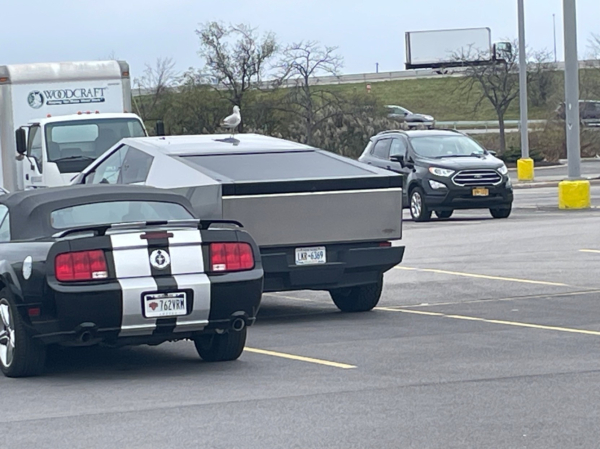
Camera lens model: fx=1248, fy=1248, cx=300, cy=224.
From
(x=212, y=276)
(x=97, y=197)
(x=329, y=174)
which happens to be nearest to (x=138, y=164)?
(x=329, y=174)

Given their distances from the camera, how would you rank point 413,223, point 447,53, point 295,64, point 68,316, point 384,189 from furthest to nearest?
1. point 447,53
2. point 295,64
3. point 413,223
4. point 384,189
5. point 68,316

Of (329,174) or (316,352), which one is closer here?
(316,352)

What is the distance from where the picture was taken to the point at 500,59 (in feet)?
198

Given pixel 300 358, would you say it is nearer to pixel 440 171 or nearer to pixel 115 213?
pixel 115 213

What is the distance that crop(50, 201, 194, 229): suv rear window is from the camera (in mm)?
9703

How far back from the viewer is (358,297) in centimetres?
1300

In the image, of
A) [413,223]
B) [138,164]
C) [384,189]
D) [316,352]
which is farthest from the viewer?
[413,223]

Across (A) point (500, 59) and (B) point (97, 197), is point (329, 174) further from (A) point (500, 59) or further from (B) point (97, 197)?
(A) point (500, 59)

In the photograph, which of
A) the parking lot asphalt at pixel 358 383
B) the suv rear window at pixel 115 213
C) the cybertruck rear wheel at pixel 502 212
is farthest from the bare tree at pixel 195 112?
the suv rear window at pixel 115 213

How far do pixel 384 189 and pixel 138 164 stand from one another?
108 inches

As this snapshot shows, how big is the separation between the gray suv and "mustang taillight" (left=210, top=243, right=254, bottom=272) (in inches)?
598

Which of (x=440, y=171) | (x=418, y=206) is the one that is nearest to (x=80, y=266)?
(x=440, y=171)

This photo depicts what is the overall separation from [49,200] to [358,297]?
426 cm

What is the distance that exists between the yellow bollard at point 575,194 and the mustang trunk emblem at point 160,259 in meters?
18.5
